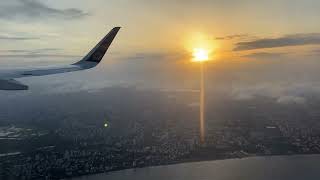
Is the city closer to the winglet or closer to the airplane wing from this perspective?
the airplane wing

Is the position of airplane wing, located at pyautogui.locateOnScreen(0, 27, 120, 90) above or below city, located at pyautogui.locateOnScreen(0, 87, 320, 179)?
above

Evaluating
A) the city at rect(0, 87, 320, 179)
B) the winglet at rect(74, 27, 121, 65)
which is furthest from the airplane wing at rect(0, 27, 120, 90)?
the city at rect(0, 87, 320, 179)

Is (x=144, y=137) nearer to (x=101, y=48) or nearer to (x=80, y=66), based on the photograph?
(x=80, y=66)

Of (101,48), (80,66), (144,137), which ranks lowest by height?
(144,137)

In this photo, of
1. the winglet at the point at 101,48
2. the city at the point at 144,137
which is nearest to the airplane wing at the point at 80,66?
the winglet at the point at 101,48

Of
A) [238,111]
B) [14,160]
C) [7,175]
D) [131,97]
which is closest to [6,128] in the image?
[14,160]

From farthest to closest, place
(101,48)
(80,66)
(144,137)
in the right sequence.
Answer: (144,137), (80,66), (101,48)

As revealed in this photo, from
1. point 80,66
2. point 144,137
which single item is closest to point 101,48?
point 80,66

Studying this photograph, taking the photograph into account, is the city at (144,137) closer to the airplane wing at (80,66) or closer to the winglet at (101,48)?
the airplane wing at (80,66)
